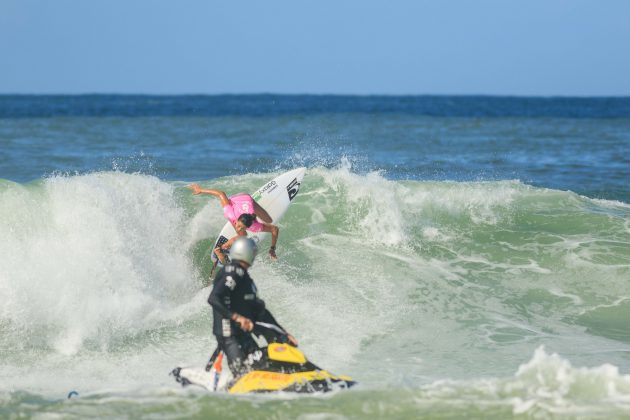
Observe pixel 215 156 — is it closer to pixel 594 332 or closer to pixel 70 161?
pixel 70 161

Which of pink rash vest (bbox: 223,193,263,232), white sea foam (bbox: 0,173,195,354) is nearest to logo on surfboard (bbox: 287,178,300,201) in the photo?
white sea foam (bbox: 0,173,195,354)

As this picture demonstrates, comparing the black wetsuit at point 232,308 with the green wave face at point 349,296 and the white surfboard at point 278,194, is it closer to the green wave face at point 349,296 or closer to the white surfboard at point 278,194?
the green wave face at point 349,296

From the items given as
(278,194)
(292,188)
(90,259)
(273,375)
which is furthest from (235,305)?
(292,188)

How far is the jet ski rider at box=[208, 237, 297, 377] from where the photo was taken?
6.95m

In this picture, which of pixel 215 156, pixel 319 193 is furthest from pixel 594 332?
pixel 215 156

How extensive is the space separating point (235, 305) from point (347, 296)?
416cm

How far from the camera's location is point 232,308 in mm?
7094

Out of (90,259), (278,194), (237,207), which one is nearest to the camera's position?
(90,259)

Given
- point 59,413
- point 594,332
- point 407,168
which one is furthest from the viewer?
point 407,168

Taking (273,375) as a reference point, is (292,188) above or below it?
above

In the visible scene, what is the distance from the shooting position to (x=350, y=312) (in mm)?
10469

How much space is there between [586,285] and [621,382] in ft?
16.6

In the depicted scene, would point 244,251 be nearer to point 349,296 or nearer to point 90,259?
point 349,296

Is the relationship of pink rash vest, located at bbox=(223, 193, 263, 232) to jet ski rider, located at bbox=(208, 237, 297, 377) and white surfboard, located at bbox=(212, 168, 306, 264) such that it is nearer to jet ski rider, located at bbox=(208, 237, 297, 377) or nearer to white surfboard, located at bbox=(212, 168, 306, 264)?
white surfboard, located at bbox=(212, 168, 306, 264)
